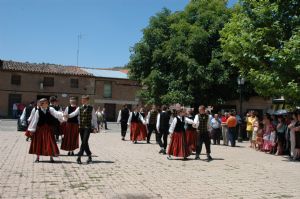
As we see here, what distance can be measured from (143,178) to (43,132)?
350 centimetres

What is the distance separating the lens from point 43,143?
11.5 metres

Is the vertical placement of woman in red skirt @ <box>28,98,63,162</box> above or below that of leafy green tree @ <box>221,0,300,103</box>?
below

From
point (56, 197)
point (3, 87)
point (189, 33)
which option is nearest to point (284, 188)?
point (56, 197)

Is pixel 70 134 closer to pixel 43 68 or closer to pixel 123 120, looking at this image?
pixel 123 120

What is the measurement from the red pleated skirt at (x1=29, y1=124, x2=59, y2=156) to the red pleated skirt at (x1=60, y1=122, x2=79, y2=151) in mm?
1274

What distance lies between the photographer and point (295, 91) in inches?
559

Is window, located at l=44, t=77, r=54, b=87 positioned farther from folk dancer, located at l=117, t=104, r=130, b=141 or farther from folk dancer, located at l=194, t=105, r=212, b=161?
folk dancer, located at l=194, t=105, r=212, b=161

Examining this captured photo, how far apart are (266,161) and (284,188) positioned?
5.38 m

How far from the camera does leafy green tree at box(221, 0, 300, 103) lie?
566 inches

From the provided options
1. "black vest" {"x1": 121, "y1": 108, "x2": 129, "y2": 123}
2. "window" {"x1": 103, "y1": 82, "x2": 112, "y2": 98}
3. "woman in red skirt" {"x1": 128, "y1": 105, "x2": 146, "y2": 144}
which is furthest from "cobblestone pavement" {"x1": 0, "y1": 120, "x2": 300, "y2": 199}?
"window" {"x1": 103, "y1": 82, "x2": 112, "y2": 98}

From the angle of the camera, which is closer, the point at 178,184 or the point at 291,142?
the point at 178,184

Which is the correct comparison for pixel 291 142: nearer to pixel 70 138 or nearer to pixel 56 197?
pixel 70 138

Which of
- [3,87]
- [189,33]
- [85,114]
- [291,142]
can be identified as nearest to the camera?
[85,114]

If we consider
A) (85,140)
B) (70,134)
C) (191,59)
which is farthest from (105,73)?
(85,140)
